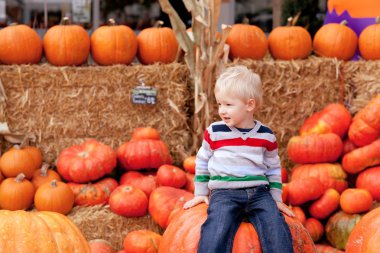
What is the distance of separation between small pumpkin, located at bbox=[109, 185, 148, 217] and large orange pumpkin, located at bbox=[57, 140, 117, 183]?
0.96 ft

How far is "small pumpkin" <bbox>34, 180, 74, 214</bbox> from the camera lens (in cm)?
407

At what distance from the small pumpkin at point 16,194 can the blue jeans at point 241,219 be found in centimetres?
181

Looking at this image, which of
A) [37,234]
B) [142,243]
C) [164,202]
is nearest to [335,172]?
[164,202]

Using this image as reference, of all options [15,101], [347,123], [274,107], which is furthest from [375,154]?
[15,101]

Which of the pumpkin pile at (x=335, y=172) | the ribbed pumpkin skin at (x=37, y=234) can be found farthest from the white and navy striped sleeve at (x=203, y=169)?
the pumpkin pile at (x=335, y=172)

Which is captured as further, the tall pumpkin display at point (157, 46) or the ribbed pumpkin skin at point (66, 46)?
the tall pumpkin display at point (157, 46)

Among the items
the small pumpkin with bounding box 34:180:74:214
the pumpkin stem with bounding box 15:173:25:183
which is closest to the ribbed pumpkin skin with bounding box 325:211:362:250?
the small pumpkin with bounding box 34:180:74:214

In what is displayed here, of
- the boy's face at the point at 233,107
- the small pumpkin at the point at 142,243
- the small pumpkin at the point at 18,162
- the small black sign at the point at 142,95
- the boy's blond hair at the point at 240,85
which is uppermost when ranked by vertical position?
the boy's blond hair at the point at 240,85

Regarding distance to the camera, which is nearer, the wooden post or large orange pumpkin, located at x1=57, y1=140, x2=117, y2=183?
large orange pumpkin, located at x1=57, y1=140, x2=117, y2=183

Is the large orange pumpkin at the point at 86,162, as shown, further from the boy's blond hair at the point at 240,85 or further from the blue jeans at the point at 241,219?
the boy's blond hair at the point at 240,85

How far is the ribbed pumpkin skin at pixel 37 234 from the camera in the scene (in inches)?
80.7

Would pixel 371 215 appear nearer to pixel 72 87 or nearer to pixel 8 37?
pixel 72 87

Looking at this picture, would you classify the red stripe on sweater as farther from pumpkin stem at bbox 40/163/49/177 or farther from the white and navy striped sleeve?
pumpkin stem at bbox 40/163/49/177

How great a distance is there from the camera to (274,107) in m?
4.96
